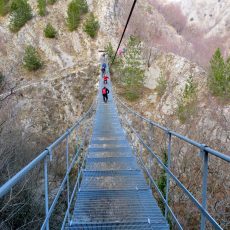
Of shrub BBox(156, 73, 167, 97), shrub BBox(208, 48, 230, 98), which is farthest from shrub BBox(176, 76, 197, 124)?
shrub BBox(156, 73, 167, 97)

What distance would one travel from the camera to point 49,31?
3328cm

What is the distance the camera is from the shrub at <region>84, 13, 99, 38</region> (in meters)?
33.1

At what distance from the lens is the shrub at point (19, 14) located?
34.8m

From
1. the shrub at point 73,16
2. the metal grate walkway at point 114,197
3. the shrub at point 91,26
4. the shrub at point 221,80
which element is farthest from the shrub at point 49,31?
A: the metal grate walkway at point 114,197

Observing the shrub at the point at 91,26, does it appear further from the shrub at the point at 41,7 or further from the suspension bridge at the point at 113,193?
the suspension bridge at the point at 113,193

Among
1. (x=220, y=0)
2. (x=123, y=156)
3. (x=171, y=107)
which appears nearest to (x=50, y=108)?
(x=171, y=107)

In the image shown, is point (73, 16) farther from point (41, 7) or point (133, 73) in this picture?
point (133, 73)

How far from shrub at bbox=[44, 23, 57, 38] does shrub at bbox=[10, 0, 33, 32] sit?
12.7 ft

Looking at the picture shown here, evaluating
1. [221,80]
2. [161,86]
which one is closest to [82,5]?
[161,86]

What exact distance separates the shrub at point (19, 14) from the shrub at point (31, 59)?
7.45 meters

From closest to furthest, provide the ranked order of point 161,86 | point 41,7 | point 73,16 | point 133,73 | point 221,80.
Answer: point 221,80
point 161,86
point 133,73
point 73,16
point 41,7

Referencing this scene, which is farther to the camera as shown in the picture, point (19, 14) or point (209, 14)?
point (209, 14)

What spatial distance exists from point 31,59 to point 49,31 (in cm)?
592

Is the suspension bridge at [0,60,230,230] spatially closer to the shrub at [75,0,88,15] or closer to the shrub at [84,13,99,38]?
the shrub at [84,13,99,38]
